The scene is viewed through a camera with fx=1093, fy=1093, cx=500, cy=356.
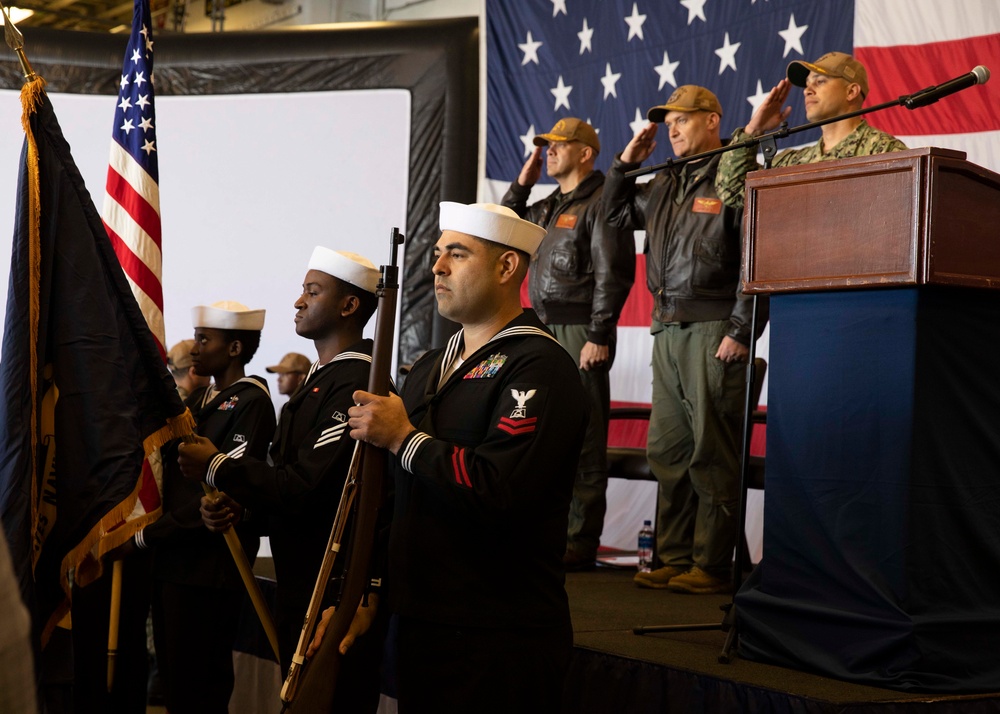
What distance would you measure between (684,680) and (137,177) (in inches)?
101

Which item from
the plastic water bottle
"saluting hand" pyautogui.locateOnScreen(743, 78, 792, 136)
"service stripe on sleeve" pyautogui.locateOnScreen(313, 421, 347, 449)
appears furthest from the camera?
the plastic water bottle

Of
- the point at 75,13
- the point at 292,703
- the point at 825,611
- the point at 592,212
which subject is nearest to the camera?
the point at 292,703

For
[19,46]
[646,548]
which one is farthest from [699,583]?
[19,46]

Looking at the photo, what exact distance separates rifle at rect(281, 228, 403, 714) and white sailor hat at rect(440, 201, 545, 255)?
0.16 metres

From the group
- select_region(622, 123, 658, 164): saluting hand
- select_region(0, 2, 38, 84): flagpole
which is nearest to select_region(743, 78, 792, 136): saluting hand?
select_region(622, 123, 658, 164): saluting hand

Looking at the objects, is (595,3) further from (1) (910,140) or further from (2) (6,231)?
(2) (6,231)

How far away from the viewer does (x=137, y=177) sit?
3.86m

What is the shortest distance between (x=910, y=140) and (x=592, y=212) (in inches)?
60.6

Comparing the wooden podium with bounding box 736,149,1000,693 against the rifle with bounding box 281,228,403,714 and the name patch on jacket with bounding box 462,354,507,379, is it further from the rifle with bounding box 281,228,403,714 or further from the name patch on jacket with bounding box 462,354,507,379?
the rifle with bounding box 281,228,403,714

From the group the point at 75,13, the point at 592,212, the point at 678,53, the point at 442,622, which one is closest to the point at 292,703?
the point at 442,622

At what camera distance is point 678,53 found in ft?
19.5

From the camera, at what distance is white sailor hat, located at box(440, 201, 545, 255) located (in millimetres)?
2357

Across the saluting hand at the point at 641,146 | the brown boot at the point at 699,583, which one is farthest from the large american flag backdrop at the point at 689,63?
the brown boot at the point at 699,583

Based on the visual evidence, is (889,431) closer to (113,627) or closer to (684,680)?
(684,680)
